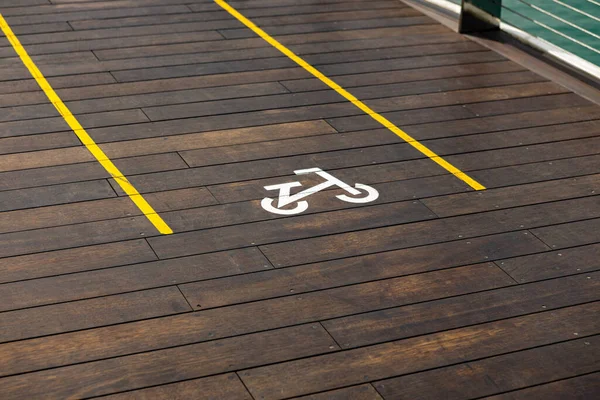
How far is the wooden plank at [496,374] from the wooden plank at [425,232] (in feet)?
4.31

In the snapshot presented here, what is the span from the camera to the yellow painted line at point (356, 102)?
761cm

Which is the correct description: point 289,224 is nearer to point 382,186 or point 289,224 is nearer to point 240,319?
point 382,186

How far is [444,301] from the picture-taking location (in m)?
6.00

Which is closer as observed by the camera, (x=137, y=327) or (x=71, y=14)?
(x=137, y=327)

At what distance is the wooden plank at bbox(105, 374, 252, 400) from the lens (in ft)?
16.7

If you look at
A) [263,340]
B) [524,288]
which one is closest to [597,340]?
[524,288]

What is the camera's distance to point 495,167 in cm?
772

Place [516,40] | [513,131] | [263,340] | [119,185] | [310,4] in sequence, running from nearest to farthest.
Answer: [263,340] < [119,185] < [513,131] < [516,40] < [310,4]

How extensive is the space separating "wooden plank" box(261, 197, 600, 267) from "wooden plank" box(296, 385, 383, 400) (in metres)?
1.31

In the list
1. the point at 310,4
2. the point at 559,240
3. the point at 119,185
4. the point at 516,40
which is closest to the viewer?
the point at 559,240

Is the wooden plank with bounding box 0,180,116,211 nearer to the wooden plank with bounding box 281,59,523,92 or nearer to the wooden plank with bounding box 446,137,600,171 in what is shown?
the wooden plank with bounding box 281,59,523,92

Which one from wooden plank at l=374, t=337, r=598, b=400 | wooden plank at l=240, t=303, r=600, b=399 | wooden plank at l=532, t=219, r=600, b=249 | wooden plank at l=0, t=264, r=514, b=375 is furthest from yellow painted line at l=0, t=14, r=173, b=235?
wooden plank at l=532, t=219, r=600, b=249

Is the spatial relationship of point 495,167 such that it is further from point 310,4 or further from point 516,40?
point 310,4

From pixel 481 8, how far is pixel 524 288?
Result: 4875 millimetres
